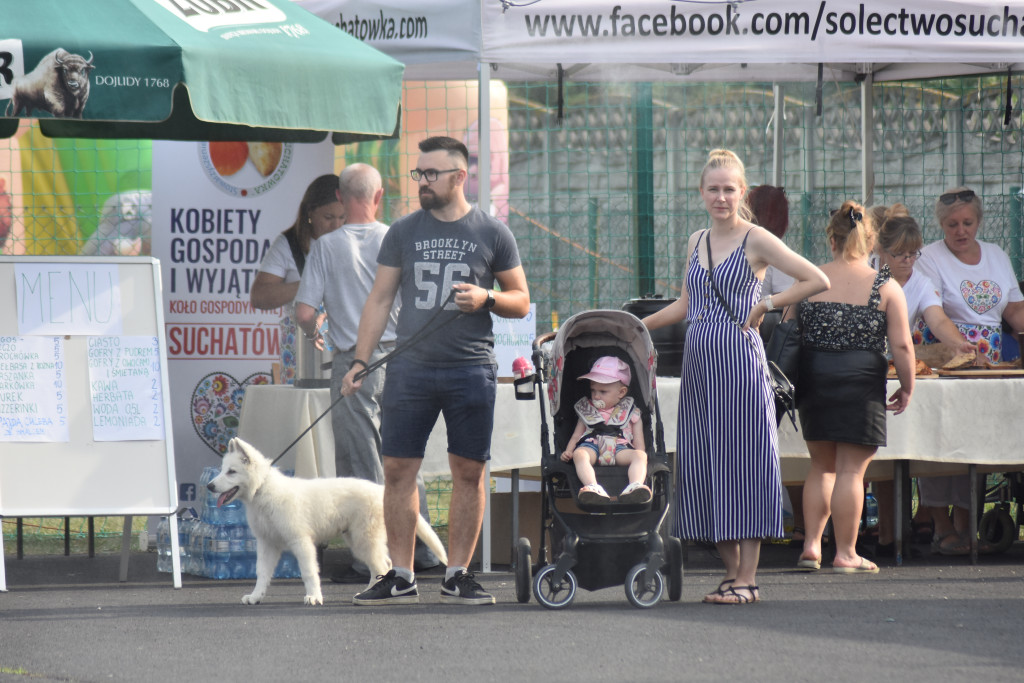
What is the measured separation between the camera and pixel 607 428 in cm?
600

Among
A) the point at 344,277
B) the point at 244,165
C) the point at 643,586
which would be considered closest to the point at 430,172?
the point at 344,277

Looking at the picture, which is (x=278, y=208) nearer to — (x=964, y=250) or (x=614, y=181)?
(x=964, y=250)

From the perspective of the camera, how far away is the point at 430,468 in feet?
23.9

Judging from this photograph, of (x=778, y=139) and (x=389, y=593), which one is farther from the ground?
(x=778, y=139)

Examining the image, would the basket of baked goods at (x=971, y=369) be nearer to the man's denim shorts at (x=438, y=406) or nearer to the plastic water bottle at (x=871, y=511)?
the plastic water bottle at (x=871, y=511)

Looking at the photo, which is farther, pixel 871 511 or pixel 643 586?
pixel 871 511

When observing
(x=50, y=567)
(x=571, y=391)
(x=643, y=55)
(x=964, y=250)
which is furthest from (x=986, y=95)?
(x=50, y=567)

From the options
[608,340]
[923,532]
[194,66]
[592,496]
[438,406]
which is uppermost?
[194,66]

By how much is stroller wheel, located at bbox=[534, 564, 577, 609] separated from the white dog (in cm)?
70

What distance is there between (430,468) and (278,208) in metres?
2.05

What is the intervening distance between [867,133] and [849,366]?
3.31 m

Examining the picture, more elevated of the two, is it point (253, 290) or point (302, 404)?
point (253, 290)

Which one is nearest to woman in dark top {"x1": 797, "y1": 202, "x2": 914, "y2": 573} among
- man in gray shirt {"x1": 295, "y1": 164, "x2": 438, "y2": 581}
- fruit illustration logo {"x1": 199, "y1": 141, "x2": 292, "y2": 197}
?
man in gray shirt {"x1": 295, "y1": 164, "x2": 438, "y2": 581}

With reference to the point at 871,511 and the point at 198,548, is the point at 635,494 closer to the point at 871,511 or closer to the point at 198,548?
the point at 198,548
